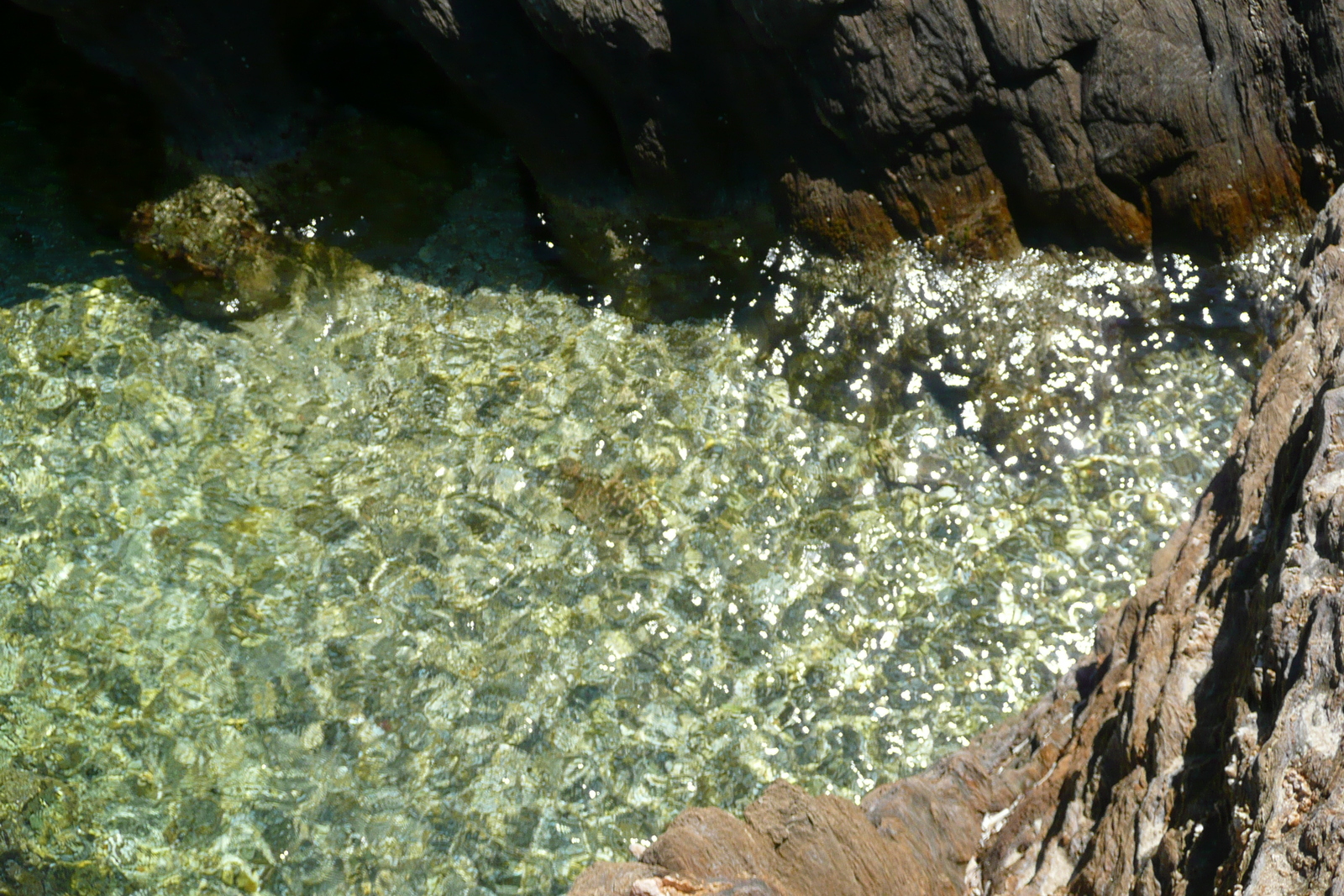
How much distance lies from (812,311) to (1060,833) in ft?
10.8

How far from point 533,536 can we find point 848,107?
2608 millimetres

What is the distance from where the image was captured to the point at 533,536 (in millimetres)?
4770

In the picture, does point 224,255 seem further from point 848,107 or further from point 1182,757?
point 1182,757

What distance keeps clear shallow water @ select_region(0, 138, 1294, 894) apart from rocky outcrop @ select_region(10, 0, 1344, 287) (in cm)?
33

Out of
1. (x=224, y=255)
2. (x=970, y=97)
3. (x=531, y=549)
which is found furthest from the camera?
(x=224, y=255)

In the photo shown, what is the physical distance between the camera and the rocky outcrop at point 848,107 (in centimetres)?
484

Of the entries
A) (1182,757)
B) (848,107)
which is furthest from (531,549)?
(1182,757)

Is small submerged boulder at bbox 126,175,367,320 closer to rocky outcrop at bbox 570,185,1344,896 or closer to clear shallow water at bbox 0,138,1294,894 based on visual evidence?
clear shallow water at bbox 0,138,1294,894

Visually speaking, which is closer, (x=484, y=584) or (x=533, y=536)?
(x=484, y=584)

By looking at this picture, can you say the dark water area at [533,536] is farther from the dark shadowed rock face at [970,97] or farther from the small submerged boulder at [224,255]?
the dark shadowed rock face at [970,97]

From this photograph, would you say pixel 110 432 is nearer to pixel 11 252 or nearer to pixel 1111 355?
pixel 11 252

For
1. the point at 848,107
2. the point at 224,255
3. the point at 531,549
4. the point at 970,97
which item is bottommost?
the point at 531,549

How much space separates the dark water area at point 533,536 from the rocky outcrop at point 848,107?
10.4 inches

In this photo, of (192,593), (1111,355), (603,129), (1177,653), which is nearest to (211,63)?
(603,129)
